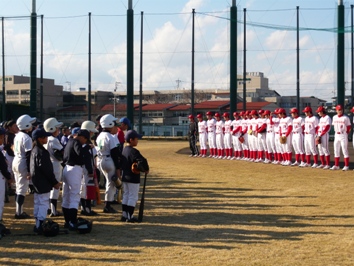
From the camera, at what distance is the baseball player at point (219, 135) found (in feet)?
81.6

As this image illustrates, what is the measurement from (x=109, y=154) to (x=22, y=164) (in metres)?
1.67

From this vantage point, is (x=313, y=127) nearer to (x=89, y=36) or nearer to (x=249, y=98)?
(x=89, y=36)

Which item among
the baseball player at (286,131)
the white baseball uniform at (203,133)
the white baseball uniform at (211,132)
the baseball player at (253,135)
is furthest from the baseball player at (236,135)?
the baseball player at (286,131)

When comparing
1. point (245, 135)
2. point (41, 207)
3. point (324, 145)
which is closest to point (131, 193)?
point (41, 207)

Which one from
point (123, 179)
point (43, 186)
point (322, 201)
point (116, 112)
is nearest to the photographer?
point (43, 186)

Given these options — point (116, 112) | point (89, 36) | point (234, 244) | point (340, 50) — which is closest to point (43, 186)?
point (234, 244)

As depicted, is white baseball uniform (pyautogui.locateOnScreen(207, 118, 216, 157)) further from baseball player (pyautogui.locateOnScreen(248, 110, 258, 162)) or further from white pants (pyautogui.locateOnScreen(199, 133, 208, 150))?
baseball player (pyautogui.locateOnScreen(248, 110, 258, 162))

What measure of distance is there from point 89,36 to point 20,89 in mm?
40173

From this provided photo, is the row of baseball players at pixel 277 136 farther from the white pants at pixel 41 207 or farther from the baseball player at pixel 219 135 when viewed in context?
the white pants at pixel 41 207

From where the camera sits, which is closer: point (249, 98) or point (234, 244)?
point (234, 244)

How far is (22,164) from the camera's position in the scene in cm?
1063

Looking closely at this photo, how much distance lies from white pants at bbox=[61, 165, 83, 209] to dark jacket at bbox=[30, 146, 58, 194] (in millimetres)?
413

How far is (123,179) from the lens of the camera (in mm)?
9922

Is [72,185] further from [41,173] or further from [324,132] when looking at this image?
[324,132]
